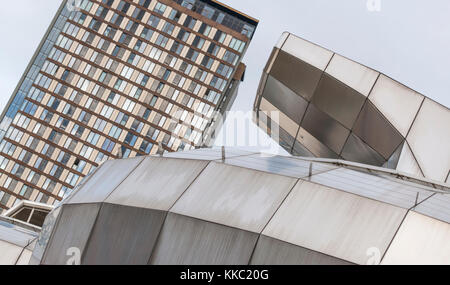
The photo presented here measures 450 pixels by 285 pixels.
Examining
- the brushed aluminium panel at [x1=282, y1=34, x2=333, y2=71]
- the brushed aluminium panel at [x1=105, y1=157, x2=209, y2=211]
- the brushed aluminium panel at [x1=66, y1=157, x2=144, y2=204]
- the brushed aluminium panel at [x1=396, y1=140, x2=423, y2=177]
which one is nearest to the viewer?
the brushed aluminium panel at [x1=105, y1=157, x2=209, y2=211]

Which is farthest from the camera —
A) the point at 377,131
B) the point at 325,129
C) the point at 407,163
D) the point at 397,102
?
the point at 325,129

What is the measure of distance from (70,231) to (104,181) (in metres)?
1.57

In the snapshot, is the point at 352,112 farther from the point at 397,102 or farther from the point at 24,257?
the point at 24,257

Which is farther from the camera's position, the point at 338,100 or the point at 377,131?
the point at 338,100

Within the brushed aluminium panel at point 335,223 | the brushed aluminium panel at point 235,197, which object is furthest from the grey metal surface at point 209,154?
the brushed aluminium panel at point 335,223

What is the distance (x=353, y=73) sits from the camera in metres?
21.3

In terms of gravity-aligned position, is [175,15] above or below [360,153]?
above

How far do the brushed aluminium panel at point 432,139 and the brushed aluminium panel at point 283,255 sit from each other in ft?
37.8

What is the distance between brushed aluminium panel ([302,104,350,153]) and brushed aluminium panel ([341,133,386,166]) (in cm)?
31

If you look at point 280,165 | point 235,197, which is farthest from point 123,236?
point 280,165

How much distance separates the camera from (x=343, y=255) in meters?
8.61

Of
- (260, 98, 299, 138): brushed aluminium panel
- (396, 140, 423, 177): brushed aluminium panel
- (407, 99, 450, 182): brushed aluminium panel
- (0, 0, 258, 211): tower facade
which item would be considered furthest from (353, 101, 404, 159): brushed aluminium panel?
(0, 0, 258, 211): tower facade

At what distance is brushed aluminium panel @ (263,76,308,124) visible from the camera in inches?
941

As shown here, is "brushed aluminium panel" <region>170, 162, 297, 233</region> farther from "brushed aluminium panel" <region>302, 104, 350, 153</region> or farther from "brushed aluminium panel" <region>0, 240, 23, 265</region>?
"brushed aluminium panel" <region>0, 240, 23, 265</region>
